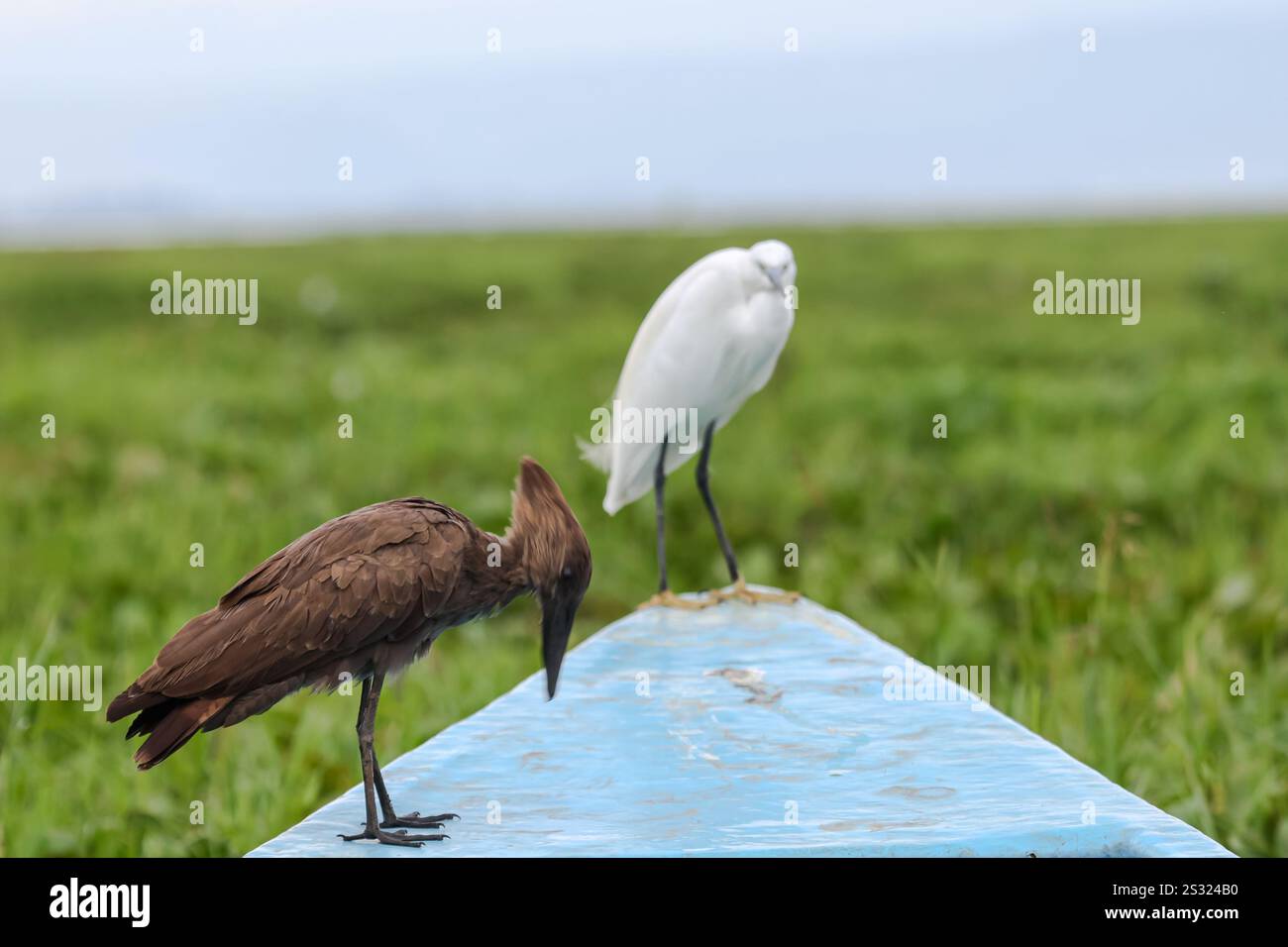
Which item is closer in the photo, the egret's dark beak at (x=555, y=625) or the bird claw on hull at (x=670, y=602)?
the egret's dark beak at (x=555, y=625)

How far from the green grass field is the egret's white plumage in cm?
132

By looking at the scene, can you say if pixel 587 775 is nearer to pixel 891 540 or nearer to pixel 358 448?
pixel 891 540

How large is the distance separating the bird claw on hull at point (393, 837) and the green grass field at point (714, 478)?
1.69 metres

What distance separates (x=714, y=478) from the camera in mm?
7789

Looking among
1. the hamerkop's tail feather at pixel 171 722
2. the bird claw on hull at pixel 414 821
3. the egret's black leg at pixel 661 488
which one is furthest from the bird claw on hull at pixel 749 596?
the hamerkop's tail feather at pixel 171 722

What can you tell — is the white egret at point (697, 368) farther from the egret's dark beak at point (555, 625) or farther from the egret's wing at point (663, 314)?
the egret's dark beak at point (555, 625)

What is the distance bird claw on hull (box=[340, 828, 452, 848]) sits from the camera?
257 centimetres

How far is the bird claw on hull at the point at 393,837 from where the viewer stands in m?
2.57

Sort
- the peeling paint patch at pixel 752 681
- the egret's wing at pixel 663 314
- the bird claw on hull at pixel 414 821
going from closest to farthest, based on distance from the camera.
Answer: the bird claw on hull at pixel 414 821, the peeling paint patch at pixel 752 681, the egret's wing at pixel 663 314

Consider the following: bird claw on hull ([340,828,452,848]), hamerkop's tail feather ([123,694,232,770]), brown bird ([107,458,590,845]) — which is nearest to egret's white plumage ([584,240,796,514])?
brown bird ([107,458,590,845])

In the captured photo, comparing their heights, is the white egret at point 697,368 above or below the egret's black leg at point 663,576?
above

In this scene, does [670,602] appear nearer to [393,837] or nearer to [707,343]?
[707,343]

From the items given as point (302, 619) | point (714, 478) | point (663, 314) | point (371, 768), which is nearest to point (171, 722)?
point (302, 619)

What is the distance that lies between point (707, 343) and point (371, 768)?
2064 mm
